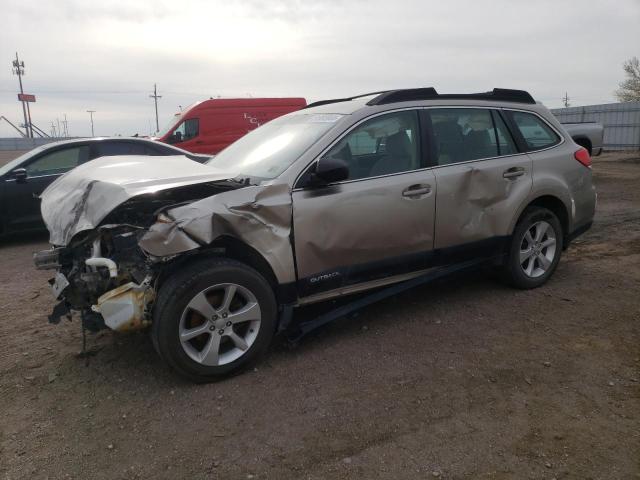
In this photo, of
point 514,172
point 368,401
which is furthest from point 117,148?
point 368,401

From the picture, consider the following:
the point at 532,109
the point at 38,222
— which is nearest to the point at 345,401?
the point at 532,109

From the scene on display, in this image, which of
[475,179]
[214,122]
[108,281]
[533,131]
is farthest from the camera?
[214,122]

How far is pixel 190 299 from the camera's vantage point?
301cm

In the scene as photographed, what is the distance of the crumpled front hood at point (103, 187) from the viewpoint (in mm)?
3141

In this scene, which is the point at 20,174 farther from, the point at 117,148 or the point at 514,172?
the point at 514,172

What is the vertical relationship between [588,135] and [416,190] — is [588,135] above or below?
above

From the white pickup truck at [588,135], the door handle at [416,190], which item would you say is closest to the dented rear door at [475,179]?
the door handle at [416,190]

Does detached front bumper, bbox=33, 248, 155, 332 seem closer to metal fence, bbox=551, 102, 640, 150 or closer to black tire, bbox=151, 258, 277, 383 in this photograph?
black tire, bbox=151, 258, 277, 383

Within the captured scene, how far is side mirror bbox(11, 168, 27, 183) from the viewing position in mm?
6934

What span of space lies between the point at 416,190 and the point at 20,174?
5.88 metres

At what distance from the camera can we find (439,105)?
4.05 m

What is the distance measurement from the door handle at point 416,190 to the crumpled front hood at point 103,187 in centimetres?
129

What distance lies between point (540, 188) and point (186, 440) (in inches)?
142

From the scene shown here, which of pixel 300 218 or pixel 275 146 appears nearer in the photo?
pixel 300 218
